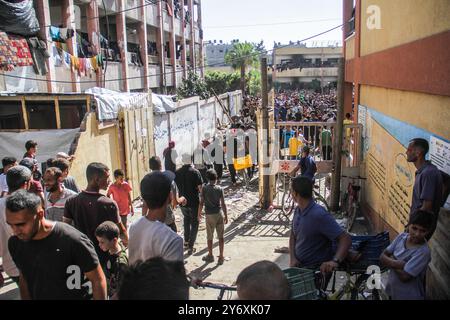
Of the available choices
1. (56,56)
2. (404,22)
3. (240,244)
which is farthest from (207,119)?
(404,22)

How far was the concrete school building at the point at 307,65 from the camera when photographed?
52.7 m

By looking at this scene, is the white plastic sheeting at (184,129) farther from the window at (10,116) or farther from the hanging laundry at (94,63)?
the window at (10,116)

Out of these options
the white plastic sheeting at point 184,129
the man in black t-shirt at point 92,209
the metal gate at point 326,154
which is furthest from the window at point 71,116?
the man in black t-shirt at point 92,209

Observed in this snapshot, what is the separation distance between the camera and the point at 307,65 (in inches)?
2108

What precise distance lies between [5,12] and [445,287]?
1174cm

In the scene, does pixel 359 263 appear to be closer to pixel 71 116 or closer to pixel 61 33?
pixel 71 116

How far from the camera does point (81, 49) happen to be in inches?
593

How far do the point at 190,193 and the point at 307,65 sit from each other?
50.4m

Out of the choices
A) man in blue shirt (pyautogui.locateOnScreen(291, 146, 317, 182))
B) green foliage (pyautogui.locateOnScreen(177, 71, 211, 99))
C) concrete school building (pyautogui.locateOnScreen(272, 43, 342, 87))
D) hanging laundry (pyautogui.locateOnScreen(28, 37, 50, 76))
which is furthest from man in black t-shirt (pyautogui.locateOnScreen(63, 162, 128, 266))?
concrete school building (pyautogui.locateOnScreen(272, 43, 342, 87))

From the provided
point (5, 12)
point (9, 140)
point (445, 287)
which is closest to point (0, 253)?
point (445, 287)

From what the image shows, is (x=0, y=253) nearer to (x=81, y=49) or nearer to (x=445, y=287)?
(x=445, y=287)

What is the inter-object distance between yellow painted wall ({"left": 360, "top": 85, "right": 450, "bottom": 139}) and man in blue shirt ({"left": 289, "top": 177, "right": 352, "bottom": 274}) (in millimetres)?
1850
